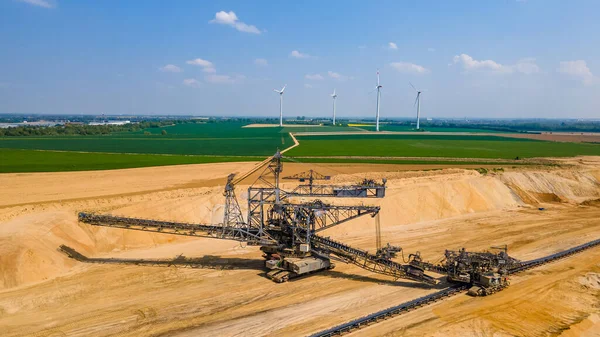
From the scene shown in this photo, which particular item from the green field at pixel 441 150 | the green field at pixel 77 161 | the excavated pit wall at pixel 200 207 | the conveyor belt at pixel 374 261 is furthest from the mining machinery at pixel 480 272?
the green field at pixel 441 150

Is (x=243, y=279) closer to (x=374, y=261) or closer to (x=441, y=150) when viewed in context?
(x=374, y=261)

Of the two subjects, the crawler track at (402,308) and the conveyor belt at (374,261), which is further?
the conveyor belt at (374,261)

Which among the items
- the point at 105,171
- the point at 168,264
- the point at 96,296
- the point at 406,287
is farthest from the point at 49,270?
the point at 105,171

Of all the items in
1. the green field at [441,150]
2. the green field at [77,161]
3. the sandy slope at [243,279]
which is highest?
the green field at [441,150]

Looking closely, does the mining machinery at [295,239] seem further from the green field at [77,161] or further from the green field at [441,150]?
the green field at [441,150]

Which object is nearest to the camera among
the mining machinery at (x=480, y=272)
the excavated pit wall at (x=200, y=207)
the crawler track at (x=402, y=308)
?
the crawler track at (x=402, y=308)

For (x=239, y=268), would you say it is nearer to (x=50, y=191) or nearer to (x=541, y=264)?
(x=541, y=264)

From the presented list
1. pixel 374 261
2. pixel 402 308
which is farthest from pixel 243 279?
pixel 402 308
